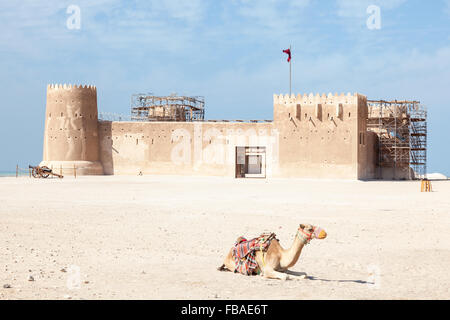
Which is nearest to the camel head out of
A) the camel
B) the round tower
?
the camel

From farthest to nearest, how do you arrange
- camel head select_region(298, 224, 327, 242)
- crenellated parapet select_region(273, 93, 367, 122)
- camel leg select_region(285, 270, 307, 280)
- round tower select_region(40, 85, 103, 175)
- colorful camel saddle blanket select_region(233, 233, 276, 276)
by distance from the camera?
round tower select_region(40, 85, 103, 175)
crenellated parapet select_region(273, 93, 367, 122)
colorful camel saddle blanket select_region(233, 233, 276, 276)
camel leg select_region(285, 270, 307, 280)
camel head select_region(298, 224, 327, 242)

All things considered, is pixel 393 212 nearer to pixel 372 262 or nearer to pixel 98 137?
pixel 372 262

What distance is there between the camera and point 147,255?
25.4 ft

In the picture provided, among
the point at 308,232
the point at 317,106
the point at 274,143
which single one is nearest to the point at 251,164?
the point at 274,143

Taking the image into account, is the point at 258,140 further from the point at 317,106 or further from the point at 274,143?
the point at 317,106

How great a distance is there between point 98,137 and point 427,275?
35.1 meters

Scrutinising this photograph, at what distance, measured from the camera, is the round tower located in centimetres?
3834

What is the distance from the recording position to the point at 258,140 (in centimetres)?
3650

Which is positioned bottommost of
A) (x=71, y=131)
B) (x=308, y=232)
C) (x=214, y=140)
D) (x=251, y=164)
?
(x=308, y=232)

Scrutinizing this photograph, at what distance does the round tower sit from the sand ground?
2387 cm

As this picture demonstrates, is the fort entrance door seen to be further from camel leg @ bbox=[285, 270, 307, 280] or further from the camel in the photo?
the camel

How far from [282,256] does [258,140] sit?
30.5 metres

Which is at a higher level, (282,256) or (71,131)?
(71,131)

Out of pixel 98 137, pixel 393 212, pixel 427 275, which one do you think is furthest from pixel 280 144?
pixel 427 275
